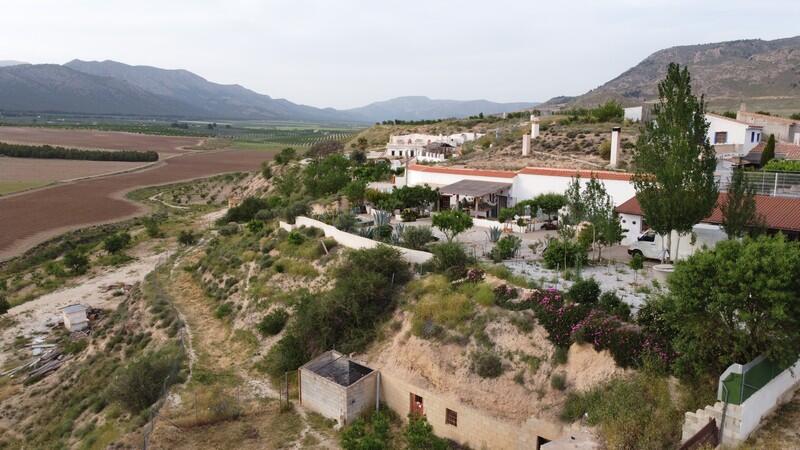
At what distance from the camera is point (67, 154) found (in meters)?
110

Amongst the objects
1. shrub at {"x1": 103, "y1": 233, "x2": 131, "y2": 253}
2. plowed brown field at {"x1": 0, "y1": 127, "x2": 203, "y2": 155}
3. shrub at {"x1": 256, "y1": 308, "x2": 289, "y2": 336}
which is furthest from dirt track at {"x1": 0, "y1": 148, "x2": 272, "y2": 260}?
shrub at {"x1": 256, "y1": 308, "x2": 289, "y2": 336}

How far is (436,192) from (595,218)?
48.2ft

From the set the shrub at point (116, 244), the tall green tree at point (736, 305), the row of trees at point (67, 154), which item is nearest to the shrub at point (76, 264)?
the shrub at point (116, 244)

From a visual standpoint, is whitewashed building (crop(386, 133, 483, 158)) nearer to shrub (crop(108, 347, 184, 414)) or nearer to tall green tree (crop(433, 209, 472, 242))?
tall green tree (crop(433, 209, 472, 242))

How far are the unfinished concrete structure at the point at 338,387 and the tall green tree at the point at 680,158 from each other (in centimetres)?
1061

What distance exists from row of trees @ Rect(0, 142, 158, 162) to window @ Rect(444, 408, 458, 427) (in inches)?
4461

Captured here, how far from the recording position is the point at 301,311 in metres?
21.9

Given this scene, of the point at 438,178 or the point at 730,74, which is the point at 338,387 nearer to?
the point at 438,178

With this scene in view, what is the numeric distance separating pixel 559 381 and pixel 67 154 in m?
121

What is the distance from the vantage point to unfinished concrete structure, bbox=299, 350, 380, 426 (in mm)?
16875

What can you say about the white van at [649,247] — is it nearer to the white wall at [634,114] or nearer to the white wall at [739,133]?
the white wall at [739,133]

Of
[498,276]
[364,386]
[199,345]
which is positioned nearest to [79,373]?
[199,345]

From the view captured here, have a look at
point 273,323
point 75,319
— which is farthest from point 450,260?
point 75,319

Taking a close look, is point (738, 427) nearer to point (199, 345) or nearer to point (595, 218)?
point (595, 218)
